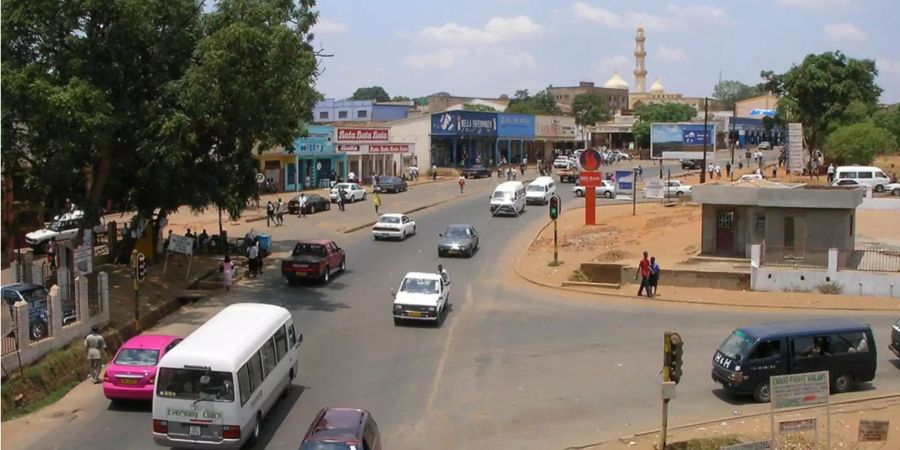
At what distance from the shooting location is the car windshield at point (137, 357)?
18.5 meters

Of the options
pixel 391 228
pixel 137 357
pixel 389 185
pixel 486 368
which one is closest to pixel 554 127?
pixel 389 185

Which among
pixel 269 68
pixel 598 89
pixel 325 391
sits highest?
pixel 598 89

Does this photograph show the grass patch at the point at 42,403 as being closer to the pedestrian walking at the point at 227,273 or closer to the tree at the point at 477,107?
the pedestrian walking at the point at 227,273

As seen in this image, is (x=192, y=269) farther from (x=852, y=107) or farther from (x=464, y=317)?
(x=852, y=107)

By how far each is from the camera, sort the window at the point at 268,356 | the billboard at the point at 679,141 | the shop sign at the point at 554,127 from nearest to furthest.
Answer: the window at the point at 268,356 → the billboard at the point at 679,141 → the shop sign at the point at 554,127

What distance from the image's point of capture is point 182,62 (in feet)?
103

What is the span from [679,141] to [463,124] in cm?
2586

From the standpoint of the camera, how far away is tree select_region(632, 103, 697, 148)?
4899 inches

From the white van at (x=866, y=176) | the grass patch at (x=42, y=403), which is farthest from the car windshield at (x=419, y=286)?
the white van at (x=866, y=176)

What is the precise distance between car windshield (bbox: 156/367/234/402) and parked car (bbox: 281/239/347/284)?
16429 mm

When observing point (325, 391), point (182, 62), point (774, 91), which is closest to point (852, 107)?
point (774, 91)

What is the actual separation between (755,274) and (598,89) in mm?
167612

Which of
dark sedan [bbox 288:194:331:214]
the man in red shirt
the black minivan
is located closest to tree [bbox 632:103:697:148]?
dark sedan [bbox 288:194:331:214]

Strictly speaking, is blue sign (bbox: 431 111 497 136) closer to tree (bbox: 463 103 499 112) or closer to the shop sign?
the shop sign
